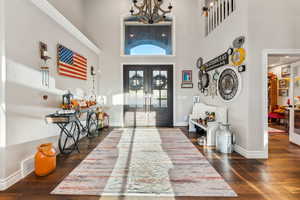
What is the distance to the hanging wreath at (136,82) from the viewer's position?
6301 mm

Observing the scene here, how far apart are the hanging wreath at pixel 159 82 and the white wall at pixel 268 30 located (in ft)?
11.2

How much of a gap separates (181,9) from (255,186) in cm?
608

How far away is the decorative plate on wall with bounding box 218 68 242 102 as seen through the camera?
11.5 ft

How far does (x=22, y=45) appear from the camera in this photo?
2.50 metres

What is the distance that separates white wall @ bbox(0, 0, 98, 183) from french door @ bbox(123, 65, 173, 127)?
3.11 metres

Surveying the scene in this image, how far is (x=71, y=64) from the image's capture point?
4.04 metres

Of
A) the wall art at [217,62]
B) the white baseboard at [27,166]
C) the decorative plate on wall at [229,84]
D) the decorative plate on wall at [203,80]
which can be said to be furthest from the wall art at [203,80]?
the white baseboard at [27,166]

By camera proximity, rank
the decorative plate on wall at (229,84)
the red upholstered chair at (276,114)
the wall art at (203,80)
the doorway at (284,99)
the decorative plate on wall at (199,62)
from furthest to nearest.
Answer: the red upholstered chair at (276,114), the decorative plate on wall at (199,62), the wall art at (203,80), the doorway at (284,99), the decorative plate on wall at (229,84)

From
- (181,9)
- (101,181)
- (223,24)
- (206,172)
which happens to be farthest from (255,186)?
(181,9)

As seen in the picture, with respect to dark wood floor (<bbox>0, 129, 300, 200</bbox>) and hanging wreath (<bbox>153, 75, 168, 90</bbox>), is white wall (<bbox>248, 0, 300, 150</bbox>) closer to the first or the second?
dark wood floor (<bbox>0, 129, 300, 200</bbox>)

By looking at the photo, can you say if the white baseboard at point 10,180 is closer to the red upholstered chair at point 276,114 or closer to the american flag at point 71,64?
the american flag at point 71,64

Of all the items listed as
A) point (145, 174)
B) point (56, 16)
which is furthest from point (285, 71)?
point (56, 16)

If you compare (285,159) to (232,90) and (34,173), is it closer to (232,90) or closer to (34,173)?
(232,90)

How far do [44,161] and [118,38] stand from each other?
5010mm
